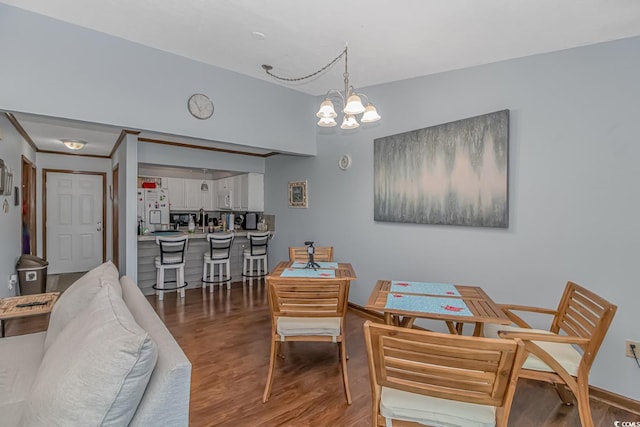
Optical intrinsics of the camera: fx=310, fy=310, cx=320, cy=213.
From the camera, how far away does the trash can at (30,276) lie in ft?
12.7

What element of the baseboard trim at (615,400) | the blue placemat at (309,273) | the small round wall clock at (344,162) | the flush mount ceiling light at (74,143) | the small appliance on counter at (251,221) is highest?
the flush mount ceiling light at (74,143)

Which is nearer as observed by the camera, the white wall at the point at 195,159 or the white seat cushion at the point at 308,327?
the white seat cushion at the point at 308,327

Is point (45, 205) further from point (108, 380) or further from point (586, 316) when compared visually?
point (586, 316)

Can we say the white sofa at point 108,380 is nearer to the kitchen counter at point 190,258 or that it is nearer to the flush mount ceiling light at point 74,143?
the kitchen counter at point 190,258

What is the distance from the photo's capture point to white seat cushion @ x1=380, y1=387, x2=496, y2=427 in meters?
1.29

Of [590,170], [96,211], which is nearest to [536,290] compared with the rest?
[590,170]

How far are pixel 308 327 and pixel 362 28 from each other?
7.90 feet

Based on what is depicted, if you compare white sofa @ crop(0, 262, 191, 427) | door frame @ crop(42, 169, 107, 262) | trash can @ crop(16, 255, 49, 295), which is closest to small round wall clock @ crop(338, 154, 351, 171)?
white sofa @ crop(0, 262, 191, 427)

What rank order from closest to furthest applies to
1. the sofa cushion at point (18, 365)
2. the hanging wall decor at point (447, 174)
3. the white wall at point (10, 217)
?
the sofa cushion at point (18, 365) → the hanging wall decor at point (447, 174) → the white wall at point (10, 217)

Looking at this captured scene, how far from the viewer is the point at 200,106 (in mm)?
3596

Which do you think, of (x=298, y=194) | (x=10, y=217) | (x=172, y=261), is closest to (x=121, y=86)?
(x=10, y=217)

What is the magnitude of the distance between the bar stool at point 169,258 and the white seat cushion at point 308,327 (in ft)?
8.94

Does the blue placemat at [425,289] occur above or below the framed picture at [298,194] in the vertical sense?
below

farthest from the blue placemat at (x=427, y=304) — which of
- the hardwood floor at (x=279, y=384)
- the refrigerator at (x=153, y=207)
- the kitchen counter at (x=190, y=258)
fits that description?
the refrigerator at (x=153, y=207)
